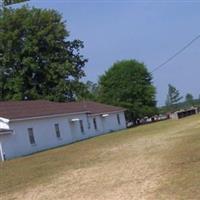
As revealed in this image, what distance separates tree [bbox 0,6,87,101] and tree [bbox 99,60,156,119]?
64.7ft

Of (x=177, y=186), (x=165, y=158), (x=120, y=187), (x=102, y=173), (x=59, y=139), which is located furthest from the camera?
(x=59, y=139)

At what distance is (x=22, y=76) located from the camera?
6316 centimetres

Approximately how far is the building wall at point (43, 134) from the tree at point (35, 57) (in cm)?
808

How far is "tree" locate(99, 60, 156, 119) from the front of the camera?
84.4 meters

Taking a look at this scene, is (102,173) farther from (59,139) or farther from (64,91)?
(64,91)

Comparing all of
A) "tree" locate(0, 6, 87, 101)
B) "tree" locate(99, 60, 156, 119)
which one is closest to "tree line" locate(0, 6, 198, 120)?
"tree" locate(0, 6, 87, 101)

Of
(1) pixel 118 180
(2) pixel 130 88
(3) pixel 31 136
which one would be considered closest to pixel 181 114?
(2) pixel 130 88

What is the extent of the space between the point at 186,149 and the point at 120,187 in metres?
7.54

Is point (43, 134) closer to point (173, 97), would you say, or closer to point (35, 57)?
point (35, 57)

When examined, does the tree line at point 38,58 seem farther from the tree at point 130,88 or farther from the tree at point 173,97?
the tree at point 173,97

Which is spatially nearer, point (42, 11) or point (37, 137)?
point (37, 137)

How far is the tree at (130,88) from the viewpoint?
8438 cm

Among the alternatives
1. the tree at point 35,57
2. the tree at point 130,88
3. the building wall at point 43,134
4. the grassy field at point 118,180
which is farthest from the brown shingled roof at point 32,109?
the tree at point 130,88

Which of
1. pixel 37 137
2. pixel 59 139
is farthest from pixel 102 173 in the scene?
pixel 59 139
